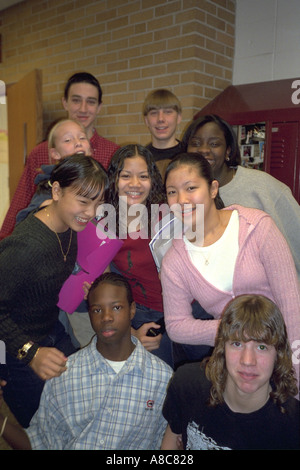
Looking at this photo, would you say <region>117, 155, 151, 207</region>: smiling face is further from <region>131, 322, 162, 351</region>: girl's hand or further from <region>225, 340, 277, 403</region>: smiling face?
<region>225, 340, 277, 403</region>: smiling face

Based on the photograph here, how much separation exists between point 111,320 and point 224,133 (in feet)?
3.69

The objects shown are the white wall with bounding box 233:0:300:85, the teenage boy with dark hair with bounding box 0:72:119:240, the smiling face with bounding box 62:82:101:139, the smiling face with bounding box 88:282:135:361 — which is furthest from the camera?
the white wall with bounding box 233:0:300:85

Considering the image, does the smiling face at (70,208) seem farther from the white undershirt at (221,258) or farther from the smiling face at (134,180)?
the white undershirt at (221,258)

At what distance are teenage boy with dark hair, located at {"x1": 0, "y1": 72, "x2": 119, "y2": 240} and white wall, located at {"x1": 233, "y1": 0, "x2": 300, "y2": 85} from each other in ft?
4.69

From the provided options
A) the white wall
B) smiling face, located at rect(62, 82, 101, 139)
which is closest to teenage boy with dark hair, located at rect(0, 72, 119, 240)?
smiling face, located at rect(62, 82, 101, 139)

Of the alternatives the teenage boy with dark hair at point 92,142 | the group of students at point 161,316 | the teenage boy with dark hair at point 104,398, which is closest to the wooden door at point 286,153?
the group of students at point 161,316

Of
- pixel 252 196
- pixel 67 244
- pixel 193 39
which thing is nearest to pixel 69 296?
pixel 67 244

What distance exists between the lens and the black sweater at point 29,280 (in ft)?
4.92

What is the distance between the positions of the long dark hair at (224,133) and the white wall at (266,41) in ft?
4.65

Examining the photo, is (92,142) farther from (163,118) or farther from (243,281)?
(243,281)

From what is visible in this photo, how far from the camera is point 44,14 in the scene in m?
4.22

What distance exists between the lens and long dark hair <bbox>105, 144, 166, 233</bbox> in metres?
1.93

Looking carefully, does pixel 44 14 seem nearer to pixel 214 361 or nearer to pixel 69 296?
pixel 69 296

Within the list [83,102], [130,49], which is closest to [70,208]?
[83,102]
